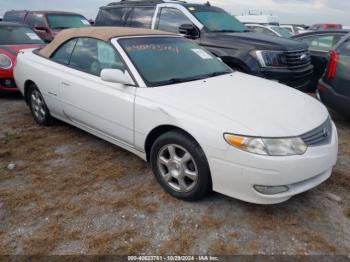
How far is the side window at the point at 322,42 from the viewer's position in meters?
7.10

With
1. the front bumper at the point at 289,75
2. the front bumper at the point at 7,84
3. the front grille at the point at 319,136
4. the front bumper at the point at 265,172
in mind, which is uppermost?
the front grille at the point at 319,136

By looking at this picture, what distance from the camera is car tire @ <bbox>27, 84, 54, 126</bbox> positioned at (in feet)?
15.5

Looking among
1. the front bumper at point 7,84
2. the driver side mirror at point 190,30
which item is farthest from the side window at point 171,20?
the front bumper at point 7,84

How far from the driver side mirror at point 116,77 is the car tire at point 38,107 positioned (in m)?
1.83

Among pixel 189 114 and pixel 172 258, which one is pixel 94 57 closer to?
pixel 189 114

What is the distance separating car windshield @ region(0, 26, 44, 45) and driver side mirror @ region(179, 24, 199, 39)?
3.41m

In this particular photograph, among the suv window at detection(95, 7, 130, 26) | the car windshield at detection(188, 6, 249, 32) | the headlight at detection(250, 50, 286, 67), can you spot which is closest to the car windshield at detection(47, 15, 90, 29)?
the suv window at detection(95, 7, 130, 26)

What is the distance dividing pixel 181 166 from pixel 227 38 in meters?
3.66

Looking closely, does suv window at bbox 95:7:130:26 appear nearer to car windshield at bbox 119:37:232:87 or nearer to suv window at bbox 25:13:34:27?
car windshield at bbox 119:37:232:87

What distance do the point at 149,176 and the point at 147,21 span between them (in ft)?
14.1

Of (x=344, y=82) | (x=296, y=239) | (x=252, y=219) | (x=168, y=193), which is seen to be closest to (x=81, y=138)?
(x=168, y=193)

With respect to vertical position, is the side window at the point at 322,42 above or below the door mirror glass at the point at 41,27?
above

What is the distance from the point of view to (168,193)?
3.17 meters

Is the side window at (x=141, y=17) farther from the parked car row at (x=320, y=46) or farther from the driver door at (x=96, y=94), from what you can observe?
the parked car row at (x=320, y=46)
